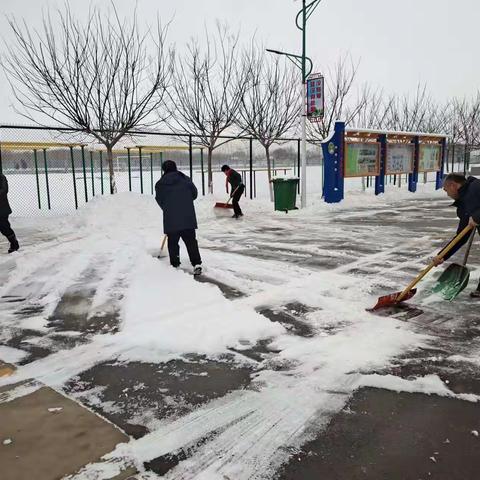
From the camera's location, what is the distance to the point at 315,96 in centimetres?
1424

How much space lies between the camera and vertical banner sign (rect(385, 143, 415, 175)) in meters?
17.9

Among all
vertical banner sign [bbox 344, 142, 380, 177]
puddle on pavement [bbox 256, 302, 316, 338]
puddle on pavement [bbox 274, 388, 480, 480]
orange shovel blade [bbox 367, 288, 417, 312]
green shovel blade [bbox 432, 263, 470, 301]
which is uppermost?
vertical banner sign [bbox 344, 142, 380, 177]

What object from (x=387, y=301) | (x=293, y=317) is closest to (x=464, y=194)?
(x=387, y=301)

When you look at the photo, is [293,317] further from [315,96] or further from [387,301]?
[315,96]

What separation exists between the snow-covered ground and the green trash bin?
3.76m

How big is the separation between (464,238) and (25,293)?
206 inches

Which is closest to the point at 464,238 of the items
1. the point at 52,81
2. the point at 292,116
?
the point at 52,81

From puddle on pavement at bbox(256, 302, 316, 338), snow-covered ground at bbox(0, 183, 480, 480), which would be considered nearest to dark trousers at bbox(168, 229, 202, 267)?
snow-covered ground at bbox(0, 183, 480, 480)

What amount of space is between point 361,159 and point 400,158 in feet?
9.88

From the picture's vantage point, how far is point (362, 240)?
349 inches

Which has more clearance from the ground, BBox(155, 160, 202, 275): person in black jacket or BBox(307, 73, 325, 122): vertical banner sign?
BBox(307, 73, 325, 122): vertical banner sign

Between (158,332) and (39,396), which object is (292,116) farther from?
(39,396)

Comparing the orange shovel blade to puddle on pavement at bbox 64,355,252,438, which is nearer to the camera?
puddle on pavement at bbox 64,355,252,438

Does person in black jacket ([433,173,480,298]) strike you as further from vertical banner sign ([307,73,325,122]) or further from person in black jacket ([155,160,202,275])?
vertical banner sign ([307,73,325,122])
